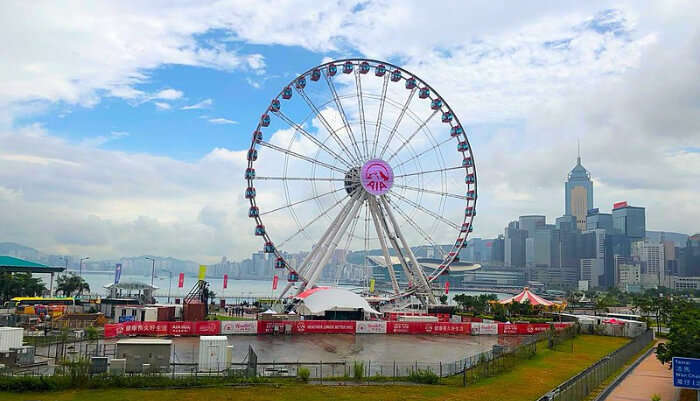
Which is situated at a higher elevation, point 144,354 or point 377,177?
point 377,177

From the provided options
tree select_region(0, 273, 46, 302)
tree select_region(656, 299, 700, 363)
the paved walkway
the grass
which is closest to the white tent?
the grass

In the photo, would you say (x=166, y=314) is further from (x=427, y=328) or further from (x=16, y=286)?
(x=16, y=286)

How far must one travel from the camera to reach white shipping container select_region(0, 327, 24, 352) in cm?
2730

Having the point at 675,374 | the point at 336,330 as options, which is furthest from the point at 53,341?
the point at 675,374

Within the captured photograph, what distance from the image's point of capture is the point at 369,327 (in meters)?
46.3

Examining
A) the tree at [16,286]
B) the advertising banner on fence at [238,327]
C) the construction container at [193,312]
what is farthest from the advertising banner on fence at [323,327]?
the tree at [16,286]

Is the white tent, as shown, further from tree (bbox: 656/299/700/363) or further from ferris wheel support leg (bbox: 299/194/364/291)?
tree (bbox: 656/299/700/363)

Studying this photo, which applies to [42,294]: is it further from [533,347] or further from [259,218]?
[533,347]

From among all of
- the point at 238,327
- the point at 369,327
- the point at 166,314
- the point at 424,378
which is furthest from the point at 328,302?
the point at 424,378

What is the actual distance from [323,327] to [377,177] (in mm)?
19193

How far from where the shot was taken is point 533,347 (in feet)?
119

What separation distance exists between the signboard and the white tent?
1484 inches

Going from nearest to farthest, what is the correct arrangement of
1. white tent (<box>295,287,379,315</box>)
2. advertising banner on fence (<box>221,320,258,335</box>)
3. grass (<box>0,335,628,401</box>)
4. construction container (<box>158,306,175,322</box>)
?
grass (<box>0,335,628,401</box>) < advertising banner on fence (<box>221,320,258,335</box>) < construction container (<box>158,306,175,322</box>) < white tent (<box>295,287,379,315</box>)

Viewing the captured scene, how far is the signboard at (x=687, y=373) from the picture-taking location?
15.1 m
